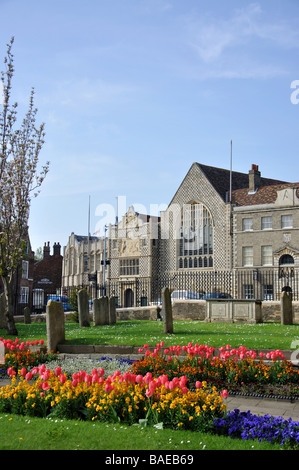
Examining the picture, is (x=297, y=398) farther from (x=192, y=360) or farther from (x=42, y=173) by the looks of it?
(x=42, y=173)

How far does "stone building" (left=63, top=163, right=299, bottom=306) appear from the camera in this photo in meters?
42.3

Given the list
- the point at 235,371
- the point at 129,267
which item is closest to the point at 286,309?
the point at 235,371

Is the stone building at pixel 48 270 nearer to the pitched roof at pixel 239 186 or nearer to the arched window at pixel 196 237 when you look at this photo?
the arched window at pixel 196 237

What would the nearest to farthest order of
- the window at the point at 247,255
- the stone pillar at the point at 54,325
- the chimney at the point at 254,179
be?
the stone pillar at the point at 54,325 < the window at the point at 247,255 < the chimney at the point at 254,179

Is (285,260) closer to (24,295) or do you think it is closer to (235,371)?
(24,295)

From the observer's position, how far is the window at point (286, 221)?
138 ft

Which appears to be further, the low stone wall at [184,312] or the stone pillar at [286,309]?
the low stone wall at [184,312]

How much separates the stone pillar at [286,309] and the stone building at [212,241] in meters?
15.1

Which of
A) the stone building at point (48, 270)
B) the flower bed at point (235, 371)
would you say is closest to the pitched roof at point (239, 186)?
the stone building at point (48, 270)

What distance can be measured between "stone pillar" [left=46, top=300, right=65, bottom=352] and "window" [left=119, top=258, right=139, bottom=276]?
40739 millimetres

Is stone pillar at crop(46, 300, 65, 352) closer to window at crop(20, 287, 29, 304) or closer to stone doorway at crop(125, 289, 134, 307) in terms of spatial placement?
window at crop(20, 287, 29, 304)

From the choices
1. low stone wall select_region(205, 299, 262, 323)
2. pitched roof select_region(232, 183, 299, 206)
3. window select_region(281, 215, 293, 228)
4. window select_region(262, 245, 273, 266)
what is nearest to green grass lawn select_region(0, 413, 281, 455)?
low stone wall select_region(205, 299, 262, 323)

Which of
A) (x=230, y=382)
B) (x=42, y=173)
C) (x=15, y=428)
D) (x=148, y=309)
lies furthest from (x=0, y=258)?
(x=15, y=428)
